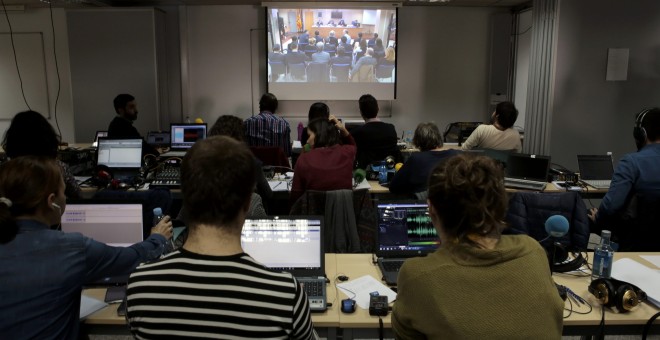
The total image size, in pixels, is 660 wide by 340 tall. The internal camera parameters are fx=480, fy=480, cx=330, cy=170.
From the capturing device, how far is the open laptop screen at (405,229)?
92.4 inches

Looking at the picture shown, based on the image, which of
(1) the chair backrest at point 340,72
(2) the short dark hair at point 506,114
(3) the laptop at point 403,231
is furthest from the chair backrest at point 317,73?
(3) the laptop at point 403,231

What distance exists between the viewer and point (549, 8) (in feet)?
18.6

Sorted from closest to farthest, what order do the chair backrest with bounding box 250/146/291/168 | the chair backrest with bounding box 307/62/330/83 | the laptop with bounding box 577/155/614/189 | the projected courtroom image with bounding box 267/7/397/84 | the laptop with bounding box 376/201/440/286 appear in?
1. the laptop with bounding box 376/201/440/286
2. the laptop with bounding box 577/155/614/189
3. the chair backrest with bounding box 250/146/291/168
4. the projected courtroom image with bounding box 267/7/397/84
5. the chair backrest with bounding box 307/62/330/83

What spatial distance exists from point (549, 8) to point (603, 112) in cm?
141

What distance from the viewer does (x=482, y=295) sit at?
117 centimetres

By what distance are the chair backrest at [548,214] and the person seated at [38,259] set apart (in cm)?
224

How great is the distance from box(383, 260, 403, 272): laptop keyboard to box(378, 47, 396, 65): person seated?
18.2ft

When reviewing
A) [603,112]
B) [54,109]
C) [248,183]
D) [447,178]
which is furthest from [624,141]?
[54,109]

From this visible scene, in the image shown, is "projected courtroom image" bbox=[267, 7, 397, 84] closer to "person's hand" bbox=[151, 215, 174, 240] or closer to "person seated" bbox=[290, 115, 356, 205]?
"person seated" bbox=[290, 115, 356, 205]

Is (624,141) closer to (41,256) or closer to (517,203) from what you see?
(517,203)

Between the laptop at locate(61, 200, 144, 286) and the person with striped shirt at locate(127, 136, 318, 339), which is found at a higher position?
the person with striped shirt at locate(127, 136, 318, 339)

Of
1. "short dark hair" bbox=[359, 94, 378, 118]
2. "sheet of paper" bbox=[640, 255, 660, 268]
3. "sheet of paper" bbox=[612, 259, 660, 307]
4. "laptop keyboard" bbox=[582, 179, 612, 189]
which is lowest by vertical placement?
"sheet of paper" bbox=[612, 259, 660, 307]

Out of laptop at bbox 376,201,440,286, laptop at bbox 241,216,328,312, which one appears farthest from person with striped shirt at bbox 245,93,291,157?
laptop at bbox 241,216,328,312

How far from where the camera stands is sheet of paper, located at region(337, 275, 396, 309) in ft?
6.51
